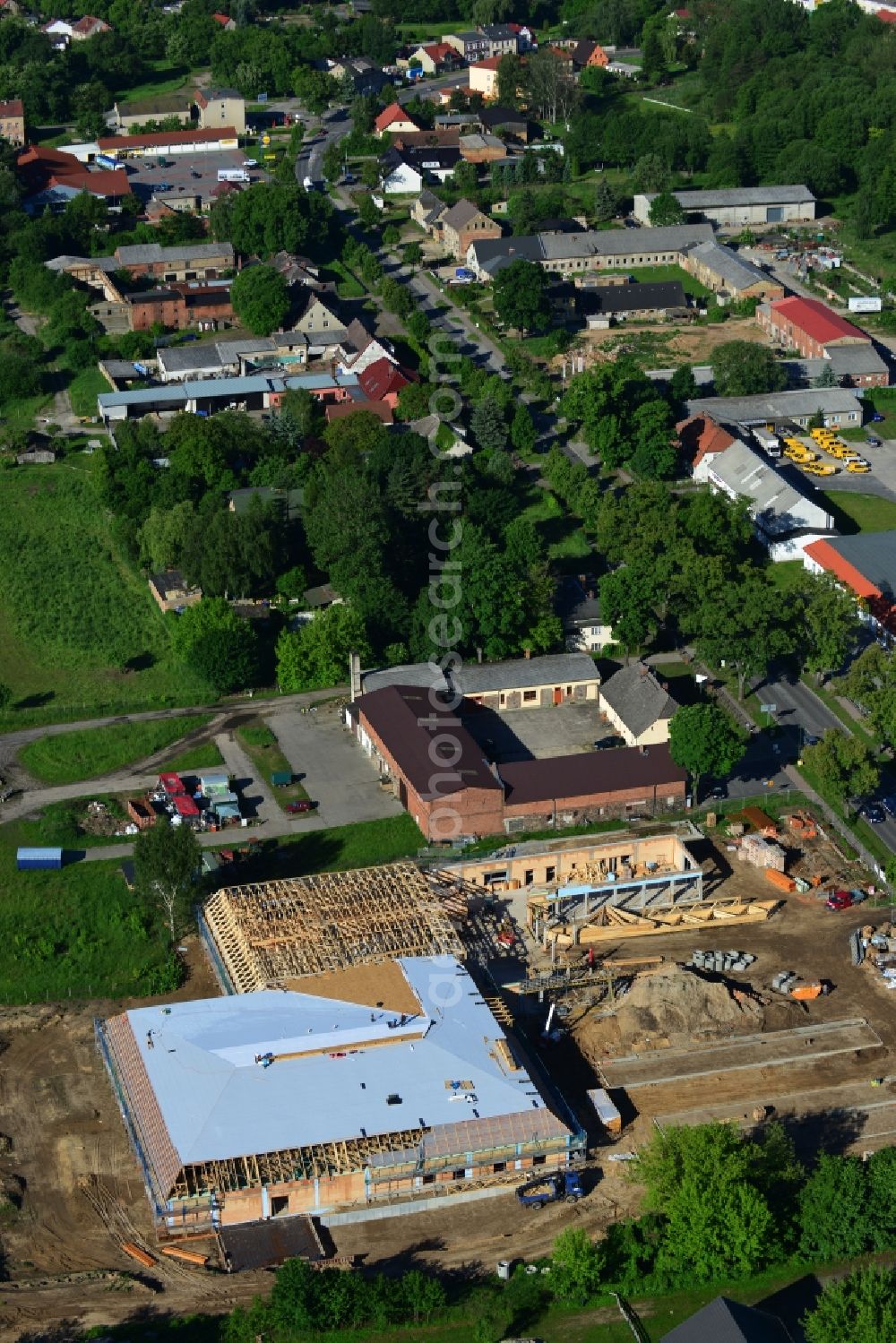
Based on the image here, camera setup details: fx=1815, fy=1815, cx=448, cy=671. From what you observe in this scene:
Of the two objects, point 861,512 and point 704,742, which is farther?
point 861,512

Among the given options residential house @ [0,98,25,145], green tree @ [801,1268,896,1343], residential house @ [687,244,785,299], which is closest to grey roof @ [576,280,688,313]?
residential house @ [687,244,785,299]

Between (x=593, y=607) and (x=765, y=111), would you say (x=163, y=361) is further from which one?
(x=765, y=111)

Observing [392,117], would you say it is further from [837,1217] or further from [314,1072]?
[837,1217]

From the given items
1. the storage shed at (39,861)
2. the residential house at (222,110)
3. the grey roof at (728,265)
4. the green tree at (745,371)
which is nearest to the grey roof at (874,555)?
the green tree at (745,371)

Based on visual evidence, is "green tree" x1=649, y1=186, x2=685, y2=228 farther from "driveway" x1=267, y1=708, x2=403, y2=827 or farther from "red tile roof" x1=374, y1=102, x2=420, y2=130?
"driveway" x1=267, y1=708, x2=403, y2=827

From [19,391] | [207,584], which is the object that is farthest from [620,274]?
[207,584]

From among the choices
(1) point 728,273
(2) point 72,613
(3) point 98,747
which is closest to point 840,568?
(3) point 98,747

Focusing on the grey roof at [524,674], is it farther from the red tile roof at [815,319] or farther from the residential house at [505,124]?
the residential house at [505,124]
